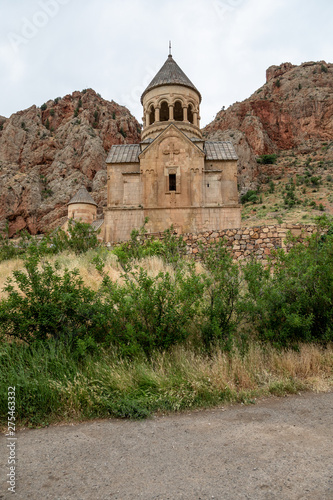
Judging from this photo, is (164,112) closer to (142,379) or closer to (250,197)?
(142,379)

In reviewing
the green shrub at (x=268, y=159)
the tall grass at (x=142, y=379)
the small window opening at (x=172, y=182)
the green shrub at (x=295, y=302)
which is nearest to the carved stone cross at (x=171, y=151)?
the small window opening at (x=172, y=182)

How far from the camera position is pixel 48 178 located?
126ft

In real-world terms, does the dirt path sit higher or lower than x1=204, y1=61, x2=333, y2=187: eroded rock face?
lower

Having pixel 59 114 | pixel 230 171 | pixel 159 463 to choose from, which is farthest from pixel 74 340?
pixel 59 114

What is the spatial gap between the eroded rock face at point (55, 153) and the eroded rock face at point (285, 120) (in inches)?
581

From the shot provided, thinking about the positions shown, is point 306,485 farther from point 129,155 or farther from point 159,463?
point 129,155

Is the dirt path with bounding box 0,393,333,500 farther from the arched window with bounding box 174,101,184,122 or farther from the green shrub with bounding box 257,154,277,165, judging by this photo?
the green shrub with bounding box 257,154,277,165

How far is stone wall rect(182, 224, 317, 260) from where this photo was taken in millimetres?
8297

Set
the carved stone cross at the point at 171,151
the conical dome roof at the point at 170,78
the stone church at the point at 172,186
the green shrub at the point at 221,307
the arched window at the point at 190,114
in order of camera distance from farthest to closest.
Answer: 1. the arched window at the point at 190,114
2. the conical dome roof at the point at 170,78
3. the carved stone cross at the point at 171,151
4. the stone church at the point at 172,186
5. the green shrub at the point at 221,307

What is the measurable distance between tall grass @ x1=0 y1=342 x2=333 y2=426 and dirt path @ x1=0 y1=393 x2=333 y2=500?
0.17 meters

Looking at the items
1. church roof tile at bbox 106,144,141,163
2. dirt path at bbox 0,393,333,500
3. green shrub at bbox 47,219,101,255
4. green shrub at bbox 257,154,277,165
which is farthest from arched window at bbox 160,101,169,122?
green shrub at bbox 257,154,277,165

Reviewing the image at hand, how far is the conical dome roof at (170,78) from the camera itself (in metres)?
14.9

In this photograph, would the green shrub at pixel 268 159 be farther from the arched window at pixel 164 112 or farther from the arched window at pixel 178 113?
the arched window at pixel 164 112

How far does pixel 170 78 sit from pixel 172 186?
5.63 m
